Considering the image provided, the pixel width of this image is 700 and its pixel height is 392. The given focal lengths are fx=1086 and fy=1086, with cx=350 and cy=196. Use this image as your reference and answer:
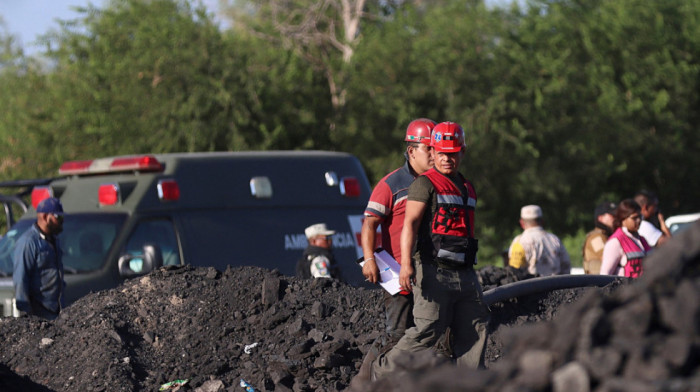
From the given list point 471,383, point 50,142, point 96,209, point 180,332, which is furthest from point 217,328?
point 50,142

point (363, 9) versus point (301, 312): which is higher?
point (363, 9)

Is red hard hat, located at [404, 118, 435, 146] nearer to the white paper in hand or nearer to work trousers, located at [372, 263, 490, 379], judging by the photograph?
the white paper in hand

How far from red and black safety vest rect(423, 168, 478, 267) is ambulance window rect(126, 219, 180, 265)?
408 cm

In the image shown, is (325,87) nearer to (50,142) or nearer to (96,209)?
(50,142)

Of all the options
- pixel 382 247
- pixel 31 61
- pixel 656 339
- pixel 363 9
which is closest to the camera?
pixel 656 339

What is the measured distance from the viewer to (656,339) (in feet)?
10.5

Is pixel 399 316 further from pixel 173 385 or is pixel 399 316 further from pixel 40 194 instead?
pixel 40 194

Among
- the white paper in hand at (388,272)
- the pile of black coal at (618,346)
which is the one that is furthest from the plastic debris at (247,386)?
the pile of black coal at (618,346)

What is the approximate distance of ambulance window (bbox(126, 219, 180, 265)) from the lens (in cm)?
938

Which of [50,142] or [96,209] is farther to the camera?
[50,142]

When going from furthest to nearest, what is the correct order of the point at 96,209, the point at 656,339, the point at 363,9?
the point at 363,9 → the point at 96,209 → the point at 656,339

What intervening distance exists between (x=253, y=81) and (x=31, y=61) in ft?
30.5

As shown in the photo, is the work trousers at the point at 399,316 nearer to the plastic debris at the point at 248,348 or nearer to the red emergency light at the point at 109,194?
the plastic debris at the point at 248,348

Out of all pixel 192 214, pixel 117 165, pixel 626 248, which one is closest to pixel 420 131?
pixel 626 248
